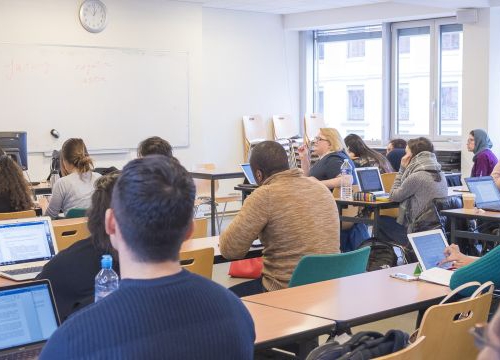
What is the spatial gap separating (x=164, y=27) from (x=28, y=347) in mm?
8219

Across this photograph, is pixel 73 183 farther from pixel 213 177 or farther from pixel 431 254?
pixel 431 254

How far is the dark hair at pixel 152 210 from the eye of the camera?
5.47 feet

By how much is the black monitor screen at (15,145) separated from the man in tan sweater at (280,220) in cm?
404

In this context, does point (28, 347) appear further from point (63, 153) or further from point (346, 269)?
point (63, 153)

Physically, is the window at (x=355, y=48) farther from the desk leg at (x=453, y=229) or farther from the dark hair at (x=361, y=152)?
the desk leg at (x=453, y=229)

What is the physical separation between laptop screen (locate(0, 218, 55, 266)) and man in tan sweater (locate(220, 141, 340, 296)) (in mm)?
893

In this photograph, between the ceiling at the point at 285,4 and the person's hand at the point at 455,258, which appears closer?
the person's hand at the point at 455,258

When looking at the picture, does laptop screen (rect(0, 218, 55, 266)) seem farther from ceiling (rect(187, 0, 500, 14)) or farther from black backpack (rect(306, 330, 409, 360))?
ceiling (rect(187, 0, 500, 14))

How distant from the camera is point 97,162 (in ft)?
32.3

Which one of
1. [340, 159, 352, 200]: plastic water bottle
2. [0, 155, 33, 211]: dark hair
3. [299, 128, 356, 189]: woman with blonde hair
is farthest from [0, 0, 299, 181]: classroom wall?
[340, 159, 352, 200]: plastic water bottle

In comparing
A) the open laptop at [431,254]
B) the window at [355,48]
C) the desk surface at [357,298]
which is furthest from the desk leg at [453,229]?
the window at [355,48]

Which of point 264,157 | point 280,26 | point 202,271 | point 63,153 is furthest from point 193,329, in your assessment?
point 280,26

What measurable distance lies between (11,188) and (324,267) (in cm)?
294

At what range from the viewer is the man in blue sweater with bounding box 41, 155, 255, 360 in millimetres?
1621
